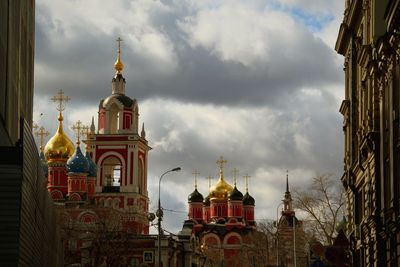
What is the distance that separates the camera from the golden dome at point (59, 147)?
127m

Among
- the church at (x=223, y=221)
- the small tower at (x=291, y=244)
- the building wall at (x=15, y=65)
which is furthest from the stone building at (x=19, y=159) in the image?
the church at (x=223, y=221)

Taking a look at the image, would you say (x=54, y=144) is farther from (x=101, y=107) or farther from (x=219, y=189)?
(x=219, y=189)

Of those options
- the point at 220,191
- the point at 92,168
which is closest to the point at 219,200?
the point at 220,191

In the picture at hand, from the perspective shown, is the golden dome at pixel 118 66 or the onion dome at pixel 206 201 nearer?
the golden dome at pixel 118 66

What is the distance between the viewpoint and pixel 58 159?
414ft

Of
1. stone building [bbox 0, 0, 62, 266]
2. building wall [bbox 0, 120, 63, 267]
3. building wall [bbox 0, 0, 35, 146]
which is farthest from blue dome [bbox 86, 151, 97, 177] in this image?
building wall [bbox 0, 120, 63, 267]

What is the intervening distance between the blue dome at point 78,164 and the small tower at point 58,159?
10.7 ft

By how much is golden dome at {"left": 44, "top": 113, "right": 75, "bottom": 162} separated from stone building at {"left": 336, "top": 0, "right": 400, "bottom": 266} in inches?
3051

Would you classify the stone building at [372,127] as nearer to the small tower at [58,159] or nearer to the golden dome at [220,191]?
the small tower at [58,159]

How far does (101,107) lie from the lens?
416 ft

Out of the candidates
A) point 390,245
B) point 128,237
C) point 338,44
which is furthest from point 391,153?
point 128,237

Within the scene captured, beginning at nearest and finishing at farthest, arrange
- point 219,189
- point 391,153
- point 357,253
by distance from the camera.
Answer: point 391,153 < point 357,253 < point 219,189

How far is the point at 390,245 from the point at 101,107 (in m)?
92.9

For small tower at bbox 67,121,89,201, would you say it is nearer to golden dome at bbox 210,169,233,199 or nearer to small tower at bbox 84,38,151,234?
small tower at bbox 84,38,151,234
